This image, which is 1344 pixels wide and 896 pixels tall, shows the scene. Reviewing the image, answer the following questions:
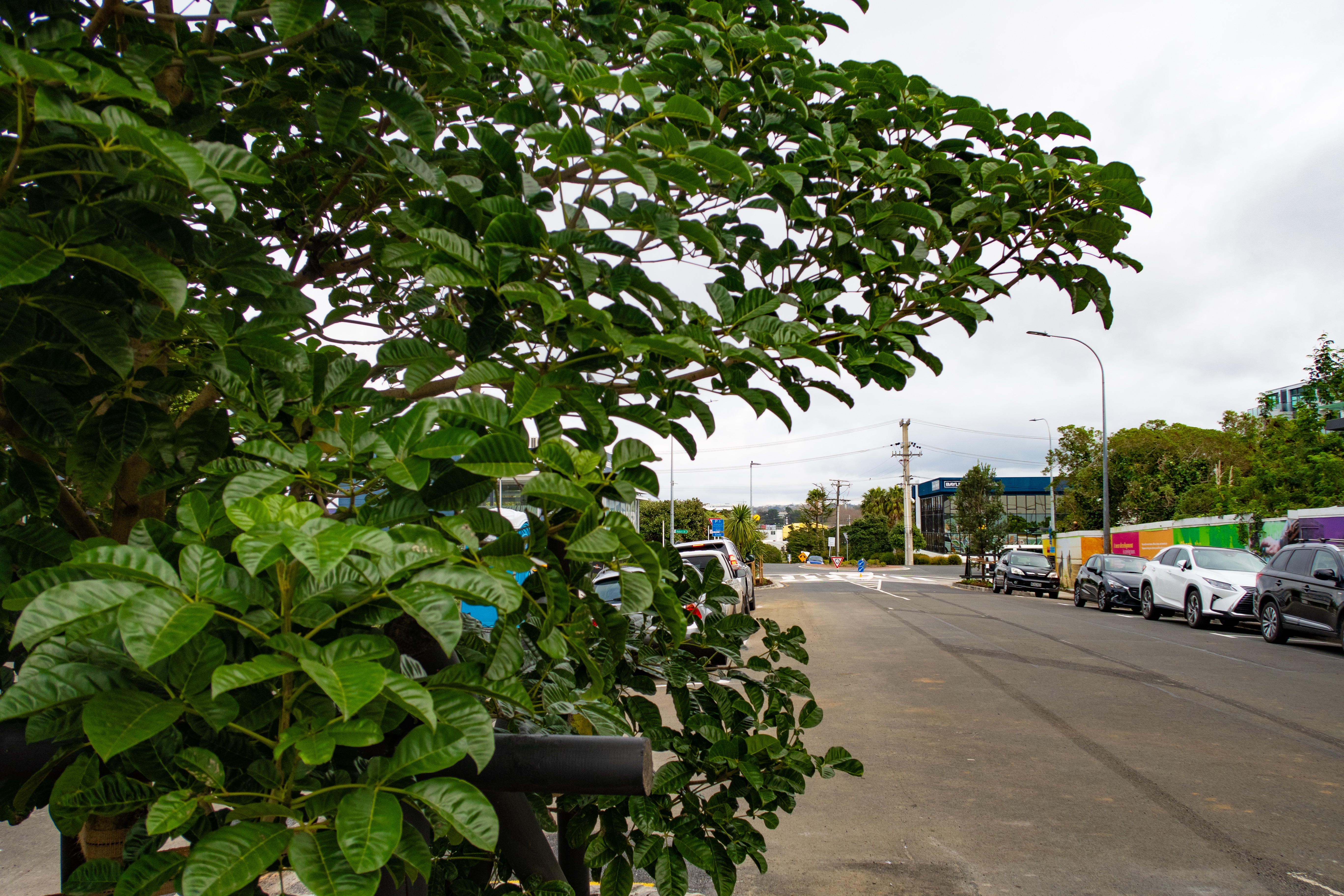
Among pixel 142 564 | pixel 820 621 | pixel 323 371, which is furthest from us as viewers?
pixel 820 621

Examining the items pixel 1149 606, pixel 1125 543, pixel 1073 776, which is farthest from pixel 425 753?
pixel 1125 543

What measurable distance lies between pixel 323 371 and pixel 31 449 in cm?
69

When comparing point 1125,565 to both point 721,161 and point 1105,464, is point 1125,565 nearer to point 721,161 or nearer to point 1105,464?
point 1105,464

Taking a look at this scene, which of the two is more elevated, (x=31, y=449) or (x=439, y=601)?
(x=31, y=449)

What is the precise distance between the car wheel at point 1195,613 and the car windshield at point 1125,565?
191 inches

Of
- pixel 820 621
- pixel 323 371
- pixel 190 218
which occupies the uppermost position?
pixel 190 218

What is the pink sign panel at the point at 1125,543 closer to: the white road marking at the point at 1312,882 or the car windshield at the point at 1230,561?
the car windshield at the point at 1230,561

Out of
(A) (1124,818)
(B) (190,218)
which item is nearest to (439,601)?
(B) (190,218)

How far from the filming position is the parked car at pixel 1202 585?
687 inches

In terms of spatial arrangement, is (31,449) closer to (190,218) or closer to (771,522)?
(190,218)

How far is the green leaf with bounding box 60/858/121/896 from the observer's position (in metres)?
1.30

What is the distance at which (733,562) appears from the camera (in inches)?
792

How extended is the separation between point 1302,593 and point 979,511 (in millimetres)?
31777

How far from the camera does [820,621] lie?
65.0 ft
